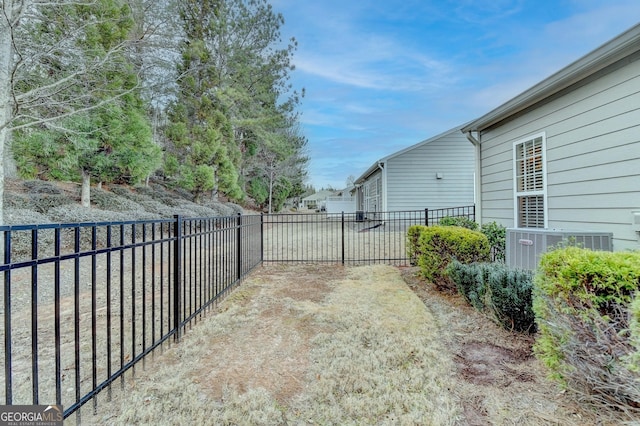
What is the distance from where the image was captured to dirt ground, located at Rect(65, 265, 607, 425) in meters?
2.00

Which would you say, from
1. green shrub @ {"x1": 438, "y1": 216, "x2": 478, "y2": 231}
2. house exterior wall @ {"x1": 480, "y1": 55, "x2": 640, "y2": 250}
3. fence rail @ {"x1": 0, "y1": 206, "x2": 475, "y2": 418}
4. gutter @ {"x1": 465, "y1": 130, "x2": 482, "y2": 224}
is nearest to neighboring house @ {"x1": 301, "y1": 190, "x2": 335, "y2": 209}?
green shrub @ {"x1": 438, "y1": 216, "x2": 478, "y2": 231}

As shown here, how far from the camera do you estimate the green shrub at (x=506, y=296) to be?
314 cm

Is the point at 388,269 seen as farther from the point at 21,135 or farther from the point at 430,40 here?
the point at 21,135

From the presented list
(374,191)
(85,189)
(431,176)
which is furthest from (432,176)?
(85,189)

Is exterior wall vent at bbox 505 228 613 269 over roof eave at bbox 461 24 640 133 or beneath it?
beneath

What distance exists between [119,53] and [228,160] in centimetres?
732

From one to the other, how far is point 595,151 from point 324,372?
14.8ft

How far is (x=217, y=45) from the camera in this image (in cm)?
1557

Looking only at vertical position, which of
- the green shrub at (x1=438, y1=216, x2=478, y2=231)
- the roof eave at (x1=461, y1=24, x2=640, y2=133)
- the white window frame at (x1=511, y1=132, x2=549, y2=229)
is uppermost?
the roof eave at (x1=461, y1=24, x2=640, y2=133)

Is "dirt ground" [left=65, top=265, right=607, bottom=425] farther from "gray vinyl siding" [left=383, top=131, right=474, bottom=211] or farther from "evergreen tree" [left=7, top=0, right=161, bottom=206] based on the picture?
"gray vinyl siding" [left=383, top=131, right=474, bottom=211]

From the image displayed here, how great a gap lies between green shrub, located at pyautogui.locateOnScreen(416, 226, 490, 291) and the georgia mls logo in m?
4.59

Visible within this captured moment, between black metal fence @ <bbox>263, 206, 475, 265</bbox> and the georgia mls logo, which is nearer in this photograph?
the georgia mls logo

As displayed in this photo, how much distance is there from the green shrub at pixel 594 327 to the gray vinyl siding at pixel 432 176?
37.0 feet

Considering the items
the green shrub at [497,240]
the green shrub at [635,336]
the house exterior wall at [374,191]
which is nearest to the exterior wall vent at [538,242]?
the green shrub at [497,240]
